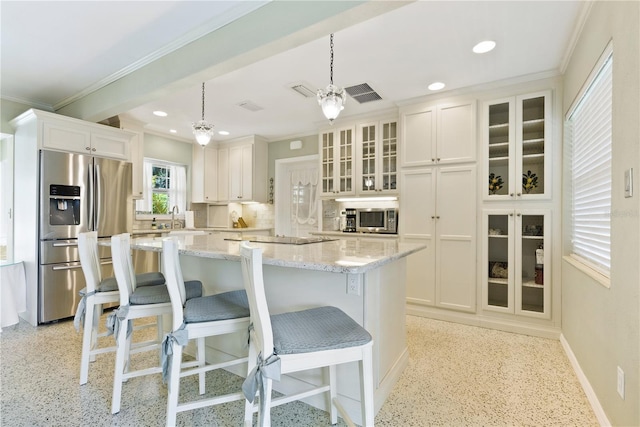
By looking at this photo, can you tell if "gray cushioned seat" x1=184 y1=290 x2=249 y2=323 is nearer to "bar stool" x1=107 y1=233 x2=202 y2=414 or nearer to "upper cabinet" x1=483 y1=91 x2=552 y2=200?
"bar stool" x1=107 y1=233 x2=202 y2=414

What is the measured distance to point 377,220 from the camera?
4211 millimetres

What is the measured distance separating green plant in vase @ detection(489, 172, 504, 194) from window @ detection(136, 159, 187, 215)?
4896 millimetres

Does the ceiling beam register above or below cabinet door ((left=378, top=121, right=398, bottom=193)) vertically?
above

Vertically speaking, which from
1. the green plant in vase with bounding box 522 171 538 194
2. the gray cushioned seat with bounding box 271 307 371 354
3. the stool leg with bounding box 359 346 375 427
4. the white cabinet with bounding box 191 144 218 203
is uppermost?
the white cabinet with bounding box 191 144 218 203

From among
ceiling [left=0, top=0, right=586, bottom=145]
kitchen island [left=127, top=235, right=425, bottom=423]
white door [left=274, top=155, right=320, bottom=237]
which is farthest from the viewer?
white door [left=274, top=155, right=320, bottom=237]

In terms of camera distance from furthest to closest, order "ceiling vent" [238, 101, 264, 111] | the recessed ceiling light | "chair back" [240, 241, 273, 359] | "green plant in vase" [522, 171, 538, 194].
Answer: "ceiling vent" [238, 101, 264, 111] → "green plant in vase" [522, 171, 538, 194] → the recessed ceiling light → "chair back" [240, 241, 273, 359]

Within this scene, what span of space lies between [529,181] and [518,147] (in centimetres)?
36

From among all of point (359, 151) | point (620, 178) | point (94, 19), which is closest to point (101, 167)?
point (94, 19)

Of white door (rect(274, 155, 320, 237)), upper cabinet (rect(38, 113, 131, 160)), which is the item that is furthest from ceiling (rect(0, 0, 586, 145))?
white door (rect(274, 155, 320, 237))

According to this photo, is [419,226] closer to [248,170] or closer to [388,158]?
[388,158]

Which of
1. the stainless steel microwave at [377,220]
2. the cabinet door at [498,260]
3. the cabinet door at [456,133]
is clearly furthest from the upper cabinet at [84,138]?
the cabinet door at [498,260]

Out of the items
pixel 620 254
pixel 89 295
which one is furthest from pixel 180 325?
pixel 620 254

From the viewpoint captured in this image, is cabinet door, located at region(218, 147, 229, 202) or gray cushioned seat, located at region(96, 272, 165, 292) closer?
gray cushioned seat, located at region(96, 272, 165, 292)

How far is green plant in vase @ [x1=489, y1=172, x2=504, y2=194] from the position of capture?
3.25 m
